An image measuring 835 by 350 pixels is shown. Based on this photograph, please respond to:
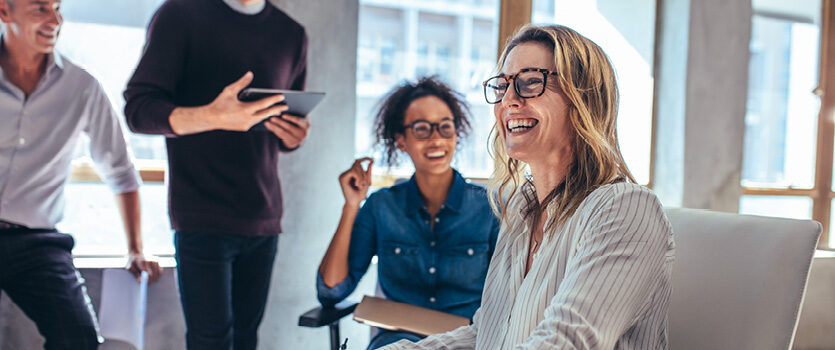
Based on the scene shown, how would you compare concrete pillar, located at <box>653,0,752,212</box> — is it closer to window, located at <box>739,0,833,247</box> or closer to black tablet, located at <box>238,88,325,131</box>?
window, located at <box>739,0,833,247</box>

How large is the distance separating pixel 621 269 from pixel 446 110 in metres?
1.36

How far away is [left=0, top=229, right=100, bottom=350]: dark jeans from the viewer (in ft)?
6.14

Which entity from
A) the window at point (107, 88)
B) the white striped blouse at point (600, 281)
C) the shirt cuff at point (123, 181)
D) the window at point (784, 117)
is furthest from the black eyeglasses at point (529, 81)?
the window at point (784, 117)

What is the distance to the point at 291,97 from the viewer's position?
6.21ft

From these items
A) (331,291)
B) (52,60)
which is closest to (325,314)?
(331,291)

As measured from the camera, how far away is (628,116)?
3.80m

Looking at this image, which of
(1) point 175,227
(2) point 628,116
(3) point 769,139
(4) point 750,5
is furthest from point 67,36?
(3) point 769,139

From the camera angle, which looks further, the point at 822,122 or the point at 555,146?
the point at 822,122

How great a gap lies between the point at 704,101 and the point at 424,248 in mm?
2385

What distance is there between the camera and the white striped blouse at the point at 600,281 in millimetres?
878

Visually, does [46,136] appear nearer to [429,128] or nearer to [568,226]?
[429,128]

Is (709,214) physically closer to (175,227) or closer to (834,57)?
(175,227)

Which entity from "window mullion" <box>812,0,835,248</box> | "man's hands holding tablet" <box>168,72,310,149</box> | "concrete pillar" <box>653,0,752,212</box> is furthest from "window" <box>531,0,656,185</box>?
"man's hands holding tablet" <box>168,72,310,149</box>

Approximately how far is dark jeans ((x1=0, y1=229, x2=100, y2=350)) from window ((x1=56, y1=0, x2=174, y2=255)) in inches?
23.5
